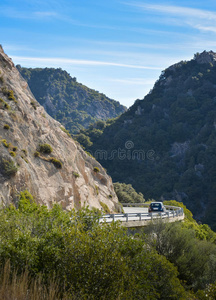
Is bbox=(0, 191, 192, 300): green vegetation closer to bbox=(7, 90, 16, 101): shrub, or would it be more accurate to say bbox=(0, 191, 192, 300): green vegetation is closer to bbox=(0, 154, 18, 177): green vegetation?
bbox=(0, 154, 18, 177): green vegetation

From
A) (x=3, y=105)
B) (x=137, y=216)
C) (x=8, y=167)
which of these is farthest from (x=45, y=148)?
(x=137, y=216)

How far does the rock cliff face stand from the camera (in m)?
23.7

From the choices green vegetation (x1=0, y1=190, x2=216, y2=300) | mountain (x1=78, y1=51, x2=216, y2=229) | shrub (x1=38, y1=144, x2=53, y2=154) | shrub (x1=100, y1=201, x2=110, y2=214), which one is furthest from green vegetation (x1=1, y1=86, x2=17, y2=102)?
mountain (x1=78, y1=51, x2=216, y2=229)

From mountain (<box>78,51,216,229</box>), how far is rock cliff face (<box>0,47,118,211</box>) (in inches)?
2188

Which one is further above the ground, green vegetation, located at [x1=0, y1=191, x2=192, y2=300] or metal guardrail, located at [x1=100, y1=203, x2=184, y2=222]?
green vegetation, located at [x1=0, y1=191, x2=192, y2=300]

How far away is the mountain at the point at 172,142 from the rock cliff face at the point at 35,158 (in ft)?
182

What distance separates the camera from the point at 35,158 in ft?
92.5

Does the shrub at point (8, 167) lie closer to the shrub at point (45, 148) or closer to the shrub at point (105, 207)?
the shrub at point (45, 148)

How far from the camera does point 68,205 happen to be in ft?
93.2

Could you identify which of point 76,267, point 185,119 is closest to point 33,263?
point 76,267

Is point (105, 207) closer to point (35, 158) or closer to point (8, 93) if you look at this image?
point (35, 158)

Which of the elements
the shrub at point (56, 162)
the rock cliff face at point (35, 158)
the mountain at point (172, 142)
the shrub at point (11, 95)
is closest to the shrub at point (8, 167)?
the rock cliff face at point (35, 158)

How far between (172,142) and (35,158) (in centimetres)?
9386

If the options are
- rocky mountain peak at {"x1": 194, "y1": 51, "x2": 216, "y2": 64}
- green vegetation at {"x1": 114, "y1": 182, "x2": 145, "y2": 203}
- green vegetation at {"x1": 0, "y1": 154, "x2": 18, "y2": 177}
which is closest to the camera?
green vegetation at {"x1": 0, "y1": 154, "x2": 18, "y2": 177}
